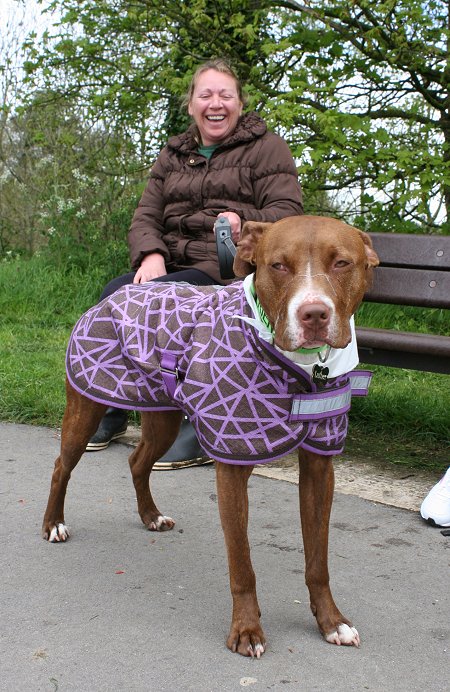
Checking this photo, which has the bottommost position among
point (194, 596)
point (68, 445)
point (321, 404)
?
point (194, 596)

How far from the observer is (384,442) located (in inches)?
184

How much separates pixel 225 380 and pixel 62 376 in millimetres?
3309

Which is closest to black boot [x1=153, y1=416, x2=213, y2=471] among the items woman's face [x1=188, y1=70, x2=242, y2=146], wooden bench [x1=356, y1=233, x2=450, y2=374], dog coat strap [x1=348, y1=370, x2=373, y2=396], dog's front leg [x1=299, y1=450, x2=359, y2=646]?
wooden bench [x1=356, y1=233, x2=450, y2=374]

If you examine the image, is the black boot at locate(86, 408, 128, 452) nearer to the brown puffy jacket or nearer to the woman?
the woman

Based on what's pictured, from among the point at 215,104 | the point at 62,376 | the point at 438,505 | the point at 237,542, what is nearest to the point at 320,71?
the point at 215,104

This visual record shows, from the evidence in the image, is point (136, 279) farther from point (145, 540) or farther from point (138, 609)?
point (138, 609)

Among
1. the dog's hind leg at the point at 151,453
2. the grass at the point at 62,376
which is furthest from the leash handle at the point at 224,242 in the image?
the grass at the point at 62,376

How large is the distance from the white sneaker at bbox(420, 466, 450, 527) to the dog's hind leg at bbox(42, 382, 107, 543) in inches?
55.0

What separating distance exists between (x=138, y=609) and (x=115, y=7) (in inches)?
249

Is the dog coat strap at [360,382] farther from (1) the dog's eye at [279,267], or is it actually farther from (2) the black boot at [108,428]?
(2) the black boot at [108,428]

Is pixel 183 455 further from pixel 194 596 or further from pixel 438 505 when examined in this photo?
pixel 194 596

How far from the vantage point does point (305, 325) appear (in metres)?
2.29

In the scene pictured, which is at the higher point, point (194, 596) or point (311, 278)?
point (311, 278)

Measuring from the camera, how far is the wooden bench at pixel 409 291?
4.05 metres
